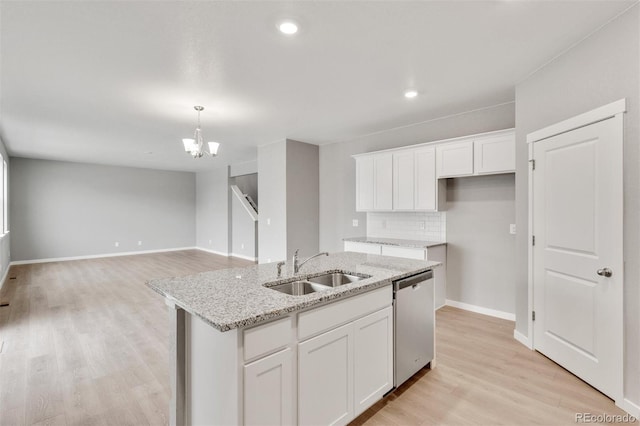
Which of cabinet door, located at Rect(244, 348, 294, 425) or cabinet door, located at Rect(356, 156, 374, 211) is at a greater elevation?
cabinet door, located at Rect(356, 156, 374, 211)

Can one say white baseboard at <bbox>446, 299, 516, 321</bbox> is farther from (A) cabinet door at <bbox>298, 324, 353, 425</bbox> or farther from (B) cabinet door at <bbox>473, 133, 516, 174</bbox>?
(A) cabinet door at <bbox>298, 324, 353, 425</bbox>

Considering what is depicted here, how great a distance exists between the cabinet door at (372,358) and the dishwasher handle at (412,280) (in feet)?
0.59

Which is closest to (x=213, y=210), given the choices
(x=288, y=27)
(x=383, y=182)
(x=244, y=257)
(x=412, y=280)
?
(x=244, y=257)

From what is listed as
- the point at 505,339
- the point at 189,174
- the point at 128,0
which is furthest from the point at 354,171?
the point at 189,174

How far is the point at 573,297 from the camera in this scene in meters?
2.63

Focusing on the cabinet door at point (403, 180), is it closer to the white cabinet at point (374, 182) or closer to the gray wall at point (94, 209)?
the white cabinet at point (374, 182)

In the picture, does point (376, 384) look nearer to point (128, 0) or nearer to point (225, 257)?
point (128, 0)

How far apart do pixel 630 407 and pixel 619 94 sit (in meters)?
2.16

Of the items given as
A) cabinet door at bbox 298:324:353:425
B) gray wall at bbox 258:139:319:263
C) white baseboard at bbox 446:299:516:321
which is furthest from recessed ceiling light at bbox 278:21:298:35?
white baseboard at bbox 446:299:516:321

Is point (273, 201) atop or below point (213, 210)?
atop

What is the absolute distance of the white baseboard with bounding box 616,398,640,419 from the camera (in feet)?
6.75

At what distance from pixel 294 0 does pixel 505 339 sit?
146 inches

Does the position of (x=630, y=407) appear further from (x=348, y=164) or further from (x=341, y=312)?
(x=348, y=164)

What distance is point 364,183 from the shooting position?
515cm
